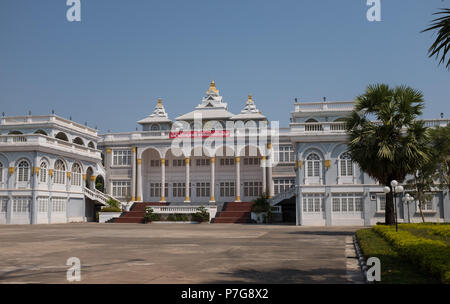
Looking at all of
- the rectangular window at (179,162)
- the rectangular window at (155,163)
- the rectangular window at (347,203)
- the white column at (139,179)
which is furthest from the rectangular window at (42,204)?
the rectangular window at (347,203)

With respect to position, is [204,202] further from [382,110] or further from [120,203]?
[382,110]

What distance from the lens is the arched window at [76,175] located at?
46500 mm

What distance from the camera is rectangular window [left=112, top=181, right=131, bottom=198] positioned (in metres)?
52.8

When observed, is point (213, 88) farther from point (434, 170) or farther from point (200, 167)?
point (434, 170)

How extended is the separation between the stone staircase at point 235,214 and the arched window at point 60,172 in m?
16.0

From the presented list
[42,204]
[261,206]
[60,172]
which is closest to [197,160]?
[261,206]

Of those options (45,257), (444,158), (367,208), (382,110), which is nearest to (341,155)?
(367,208)

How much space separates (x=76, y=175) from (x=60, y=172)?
10.1 ft

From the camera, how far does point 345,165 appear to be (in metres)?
37.4

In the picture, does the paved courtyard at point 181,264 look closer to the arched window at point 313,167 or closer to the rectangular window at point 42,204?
the arched window at point 313,167

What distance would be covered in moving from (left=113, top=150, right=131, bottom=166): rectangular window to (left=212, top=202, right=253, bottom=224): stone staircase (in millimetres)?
13904
